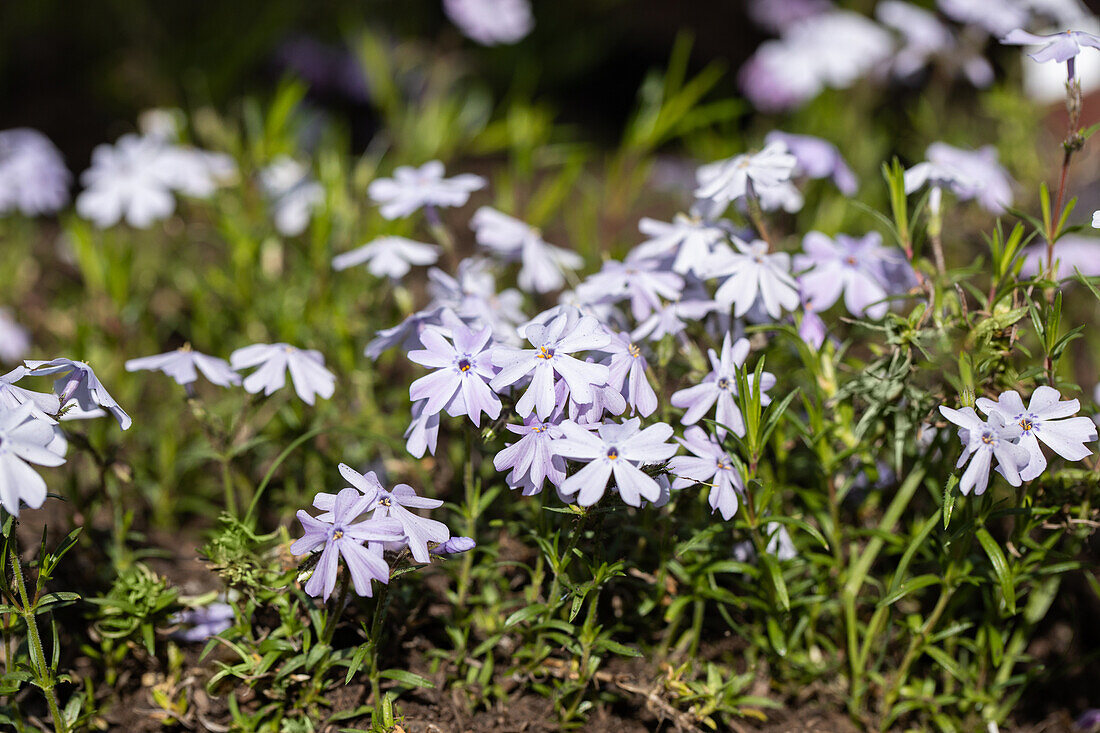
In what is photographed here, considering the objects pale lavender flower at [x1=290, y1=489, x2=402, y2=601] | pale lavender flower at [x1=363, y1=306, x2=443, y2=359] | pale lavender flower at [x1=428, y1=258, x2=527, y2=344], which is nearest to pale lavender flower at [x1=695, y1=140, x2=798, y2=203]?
pale lavender flower at [x1=428, y1=258, x2=527, y2=344]

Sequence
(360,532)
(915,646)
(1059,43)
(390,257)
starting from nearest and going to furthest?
(360,532) < (1059,43) < (915,646) < (390,257)

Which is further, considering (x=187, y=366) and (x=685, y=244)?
(x=685, y=244)

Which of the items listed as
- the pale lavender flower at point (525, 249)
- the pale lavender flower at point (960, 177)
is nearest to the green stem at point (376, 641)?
the pale lavender flower at point (525, 249)

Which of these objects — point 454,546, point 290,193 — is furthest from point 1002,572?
point 290,193

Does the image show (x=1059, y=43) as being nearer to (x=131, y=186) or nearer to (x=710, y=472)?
(x=710, y=472)

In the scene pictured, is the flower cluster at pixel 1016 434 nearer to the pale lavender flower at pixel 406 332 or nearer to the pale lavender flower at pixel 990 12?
the pale lavender flower at pixel 406 332

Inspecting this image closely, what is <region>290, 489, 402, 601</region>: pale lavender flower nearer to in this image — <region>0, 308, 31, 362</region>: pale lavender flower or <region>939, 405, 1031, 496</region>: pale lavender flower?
<region>939, 405, 1031, 496</region>: pale lavender flower
